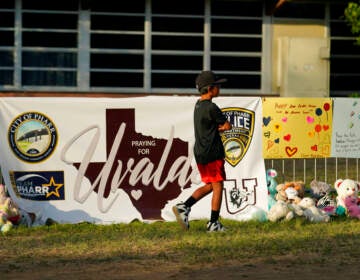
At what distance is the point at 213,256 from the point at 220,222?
2204 millimetres

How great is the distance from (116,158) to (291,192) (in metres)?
2.27

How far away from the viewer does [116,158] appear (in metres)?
10.6

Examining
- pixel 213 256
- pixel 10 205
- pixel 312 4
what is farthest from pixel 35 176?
pixel 312 4

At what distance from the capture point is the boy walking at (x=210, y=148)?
958 cm

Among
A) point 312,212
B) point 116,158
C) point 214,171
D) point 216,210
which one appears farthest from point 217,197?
point 116,158

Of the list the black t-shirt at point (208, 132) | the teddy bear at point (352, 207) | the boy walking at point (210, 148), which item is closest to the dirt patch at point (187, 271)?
the boy walking at point (210, 148)

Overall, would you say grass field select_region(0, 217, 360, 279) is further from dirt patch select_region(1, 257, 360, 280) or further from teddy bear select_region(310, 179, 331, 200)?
teddy bear select_region(310, 179, 331, 200)

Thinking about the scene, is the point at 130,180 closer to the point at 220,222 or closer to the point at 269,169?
the point at 220,222

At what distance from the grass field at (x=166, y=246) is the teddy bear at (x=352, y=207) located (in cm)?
24

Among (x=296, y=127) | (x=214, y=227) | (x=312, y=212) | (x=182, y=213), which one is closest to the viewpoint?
(x=214, y=227)

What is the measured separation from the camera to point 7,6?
24750mm

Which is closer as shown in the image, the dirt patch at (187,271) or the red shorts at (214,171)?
the dirt patch at (187,271)

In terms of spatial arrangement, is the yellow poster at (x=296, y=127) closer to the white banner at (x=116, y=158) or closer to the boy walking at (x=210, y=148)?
the white banner at (x=116, y=158)

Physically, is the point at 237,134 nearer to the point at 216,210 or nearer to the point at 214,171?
the point at 214,171
